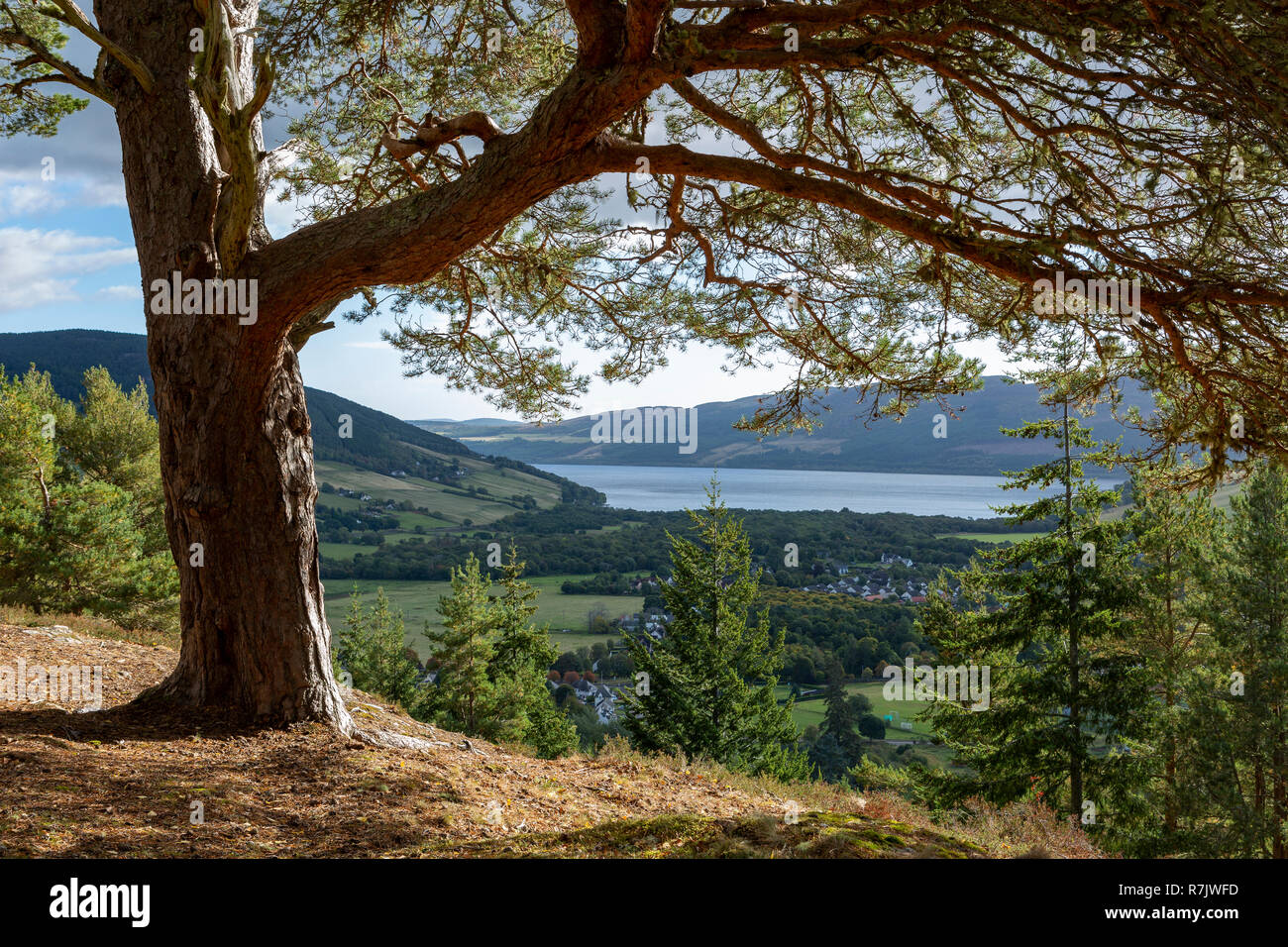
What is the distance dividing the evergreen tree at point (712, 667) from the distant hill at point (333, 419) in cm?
6342

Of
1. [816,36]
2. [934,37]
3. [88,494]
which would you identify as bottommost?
[88,494]

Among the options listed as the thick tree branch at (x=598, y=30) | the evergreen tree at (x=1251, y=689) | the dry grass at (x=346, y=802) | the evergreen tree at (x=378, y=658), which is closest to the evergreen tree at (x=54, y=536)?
the evergreen tree at (x=378, y=658)

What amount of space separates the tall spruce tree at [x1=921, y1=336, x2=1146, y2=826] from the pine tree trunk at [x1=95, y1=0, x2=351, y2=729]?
1474 centimetres

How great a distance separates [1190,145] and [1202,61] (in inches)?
52.2

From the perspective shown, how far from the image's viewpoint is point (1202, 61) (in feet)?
9.20

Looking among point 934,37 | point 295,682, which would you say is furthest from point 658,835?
point 934,37

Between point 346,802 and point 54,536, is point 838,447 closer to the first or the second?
point 54,536

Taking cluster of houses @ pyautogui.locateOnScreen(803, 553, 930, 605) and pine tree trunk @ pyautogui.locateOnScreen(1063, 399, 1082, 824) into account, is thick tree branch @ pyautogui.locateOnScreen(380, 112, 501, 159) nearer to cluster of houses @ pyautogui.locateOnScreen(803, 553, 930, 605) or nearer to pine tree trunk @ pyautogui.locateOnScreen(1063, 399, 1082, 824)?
pine tree trunk @ pyautogui.locateOnScreen(1063, 399, 1082, 824)

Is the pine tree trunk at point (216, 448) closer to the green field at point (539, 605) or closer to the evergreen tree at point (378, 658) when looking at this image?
the evergreen tree at point (378, 658)

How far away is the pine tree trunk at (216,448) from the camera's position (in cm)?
445

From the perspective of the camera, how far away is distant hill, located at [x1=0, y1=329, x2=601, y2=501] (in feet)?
293

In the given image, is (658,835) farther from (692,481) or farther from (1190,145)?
(692,481)

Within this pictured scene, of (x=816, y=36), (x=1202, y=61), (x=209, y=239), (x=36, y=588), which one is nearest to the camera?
(x=1202, y=61)

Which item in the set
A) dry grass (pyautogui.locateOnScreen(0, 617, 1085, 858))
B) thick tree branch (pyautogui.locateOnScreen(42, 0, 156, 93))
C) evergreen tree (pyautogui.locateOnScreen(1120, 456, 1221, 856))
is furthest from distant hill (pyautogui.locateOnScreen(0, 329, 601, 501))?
thick tree branch (pyautogui.locateOnScreen(42, 0, 156, 93))
